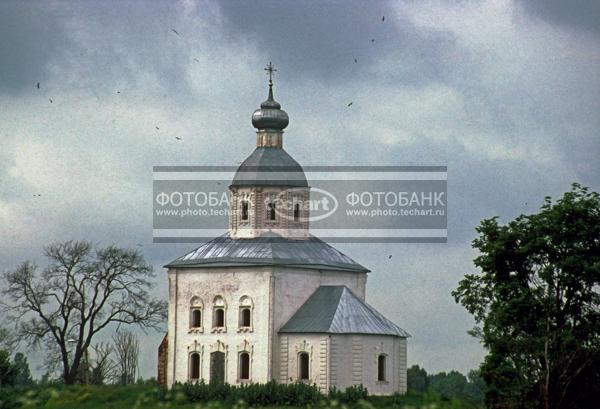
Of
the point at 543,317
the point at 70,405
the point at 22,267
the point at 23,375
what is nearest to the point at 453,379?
the point at 23,375

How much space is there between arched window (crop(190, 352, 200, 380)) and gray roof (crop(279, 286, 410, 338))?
315 centimetres

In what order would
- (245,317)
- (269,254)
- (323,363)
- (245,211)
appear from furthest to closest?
(245,211), (269,254), (245,317), (323,363)

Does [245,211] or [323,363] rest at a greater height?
[245,211]

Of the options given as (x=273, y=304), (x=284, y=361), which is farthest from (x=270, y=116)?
(x=284, y=361)

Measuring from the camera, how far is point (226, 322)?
4091cm

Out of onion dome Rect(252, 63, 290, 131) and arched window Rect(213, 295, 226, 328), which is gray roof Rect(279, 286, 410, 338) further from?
onion dome Rect(252, 63, 290, 131)

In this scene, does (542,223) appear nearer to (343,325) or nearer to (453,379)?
(343,325)

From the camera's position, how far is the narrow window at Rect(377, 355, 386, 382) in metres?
40.0

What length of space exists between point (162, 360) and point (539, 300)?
17.8 metres

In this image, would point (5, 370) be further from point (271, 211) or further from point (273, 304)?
point (271, 211)

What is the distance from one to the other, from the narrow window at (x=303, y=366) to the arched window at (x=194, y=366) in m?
3.67

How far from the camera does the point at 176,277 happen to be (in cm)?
4219

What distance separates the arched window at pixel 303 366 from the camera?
130 ft

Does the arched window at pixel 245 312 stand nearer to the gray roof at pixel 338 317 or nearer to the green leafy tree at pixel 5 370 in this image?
the gray roof at pixel 338 317
